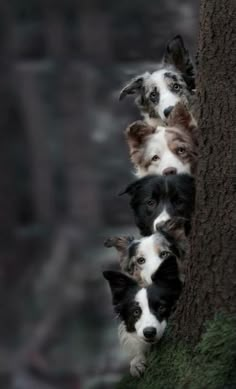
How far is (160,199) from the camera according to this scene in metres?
6.49

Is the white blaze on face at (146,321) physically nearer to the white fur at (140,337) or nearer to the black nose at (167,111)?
Answer: the white fur at (140,337)

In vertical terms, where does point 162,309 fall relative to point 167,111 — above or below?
below

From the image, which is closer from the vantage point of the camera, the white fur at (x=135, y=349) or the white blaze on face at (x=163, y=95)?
the white fur at (x=135, y=349)

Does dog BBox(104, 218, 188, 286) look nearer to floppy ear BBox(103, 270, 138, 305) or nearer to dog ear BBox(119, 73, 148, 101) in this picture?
floppy ear BBox(103, 270, 138, 305)

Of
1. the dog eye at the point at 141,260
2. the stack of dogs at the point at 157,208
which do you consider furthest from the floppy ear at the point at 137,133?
the dog eye at the point at 141,260

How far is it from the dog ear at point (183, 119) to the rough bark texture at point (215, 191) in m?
0.66

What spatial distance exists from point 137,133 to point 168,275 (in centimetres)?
98

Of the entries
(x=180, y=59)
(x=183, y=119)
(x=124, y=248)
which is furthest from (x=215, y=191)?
(x=180, y=59)

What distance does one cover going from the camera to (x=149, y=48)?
461 inches

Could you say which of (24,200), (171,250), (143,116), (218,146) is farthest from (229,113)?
(24,200)

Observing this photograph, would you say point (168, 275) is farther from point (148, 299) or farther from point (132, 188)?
point (132, 188)

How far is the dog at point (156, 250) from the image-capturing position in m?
6.36

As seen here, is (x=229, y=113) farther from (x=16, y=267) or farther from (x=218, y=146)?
(x=16, y=267)

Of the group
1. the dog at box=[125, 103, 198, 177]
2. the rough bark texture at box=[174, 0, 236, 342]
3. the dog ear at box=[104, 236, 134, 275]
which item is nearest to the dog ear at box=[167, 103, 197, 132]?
the dog at box=[125, 103, 198, 177]
